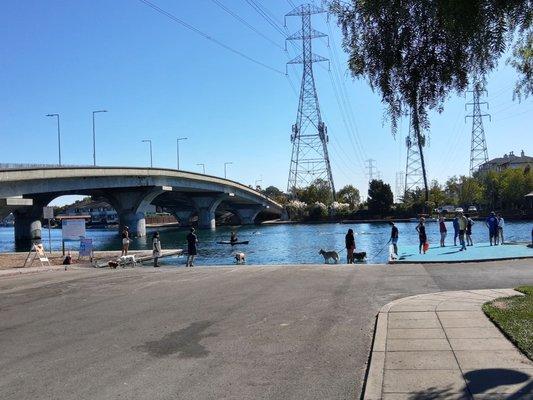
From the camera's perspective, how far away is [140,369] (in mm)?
7703

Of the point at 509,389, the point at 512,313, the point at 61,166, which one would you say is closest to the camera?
the point at 509,389

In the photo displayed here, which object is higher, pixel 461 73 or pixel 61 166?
pixel 61 166

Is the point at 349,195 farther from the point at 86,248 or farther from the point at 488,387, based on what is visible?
the point at 488,387

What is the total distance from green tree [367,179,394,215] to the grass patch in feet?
373

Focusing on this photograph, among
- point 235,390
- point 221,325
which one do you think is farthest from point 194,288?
point 235,390

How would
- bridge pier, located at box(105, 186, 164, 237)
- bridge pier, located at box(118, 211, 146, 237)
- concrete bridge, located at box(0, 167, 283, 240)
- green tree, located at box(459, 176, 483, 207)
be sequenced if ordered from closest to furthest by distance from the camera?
concrete bridge, located at box(0, 167, 283, 240) < bridge pier, located at box(105, 186, 164, 237) < bridge pier, located at box(118, 211, 146, 237) < green tree, located at box(459, 176, 483, 207)

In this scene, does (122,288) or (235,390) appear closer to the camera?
(235,390)

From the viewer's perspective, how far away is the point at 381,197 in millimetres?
123812

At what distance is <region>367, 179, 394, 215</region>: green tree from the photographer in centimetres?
12356

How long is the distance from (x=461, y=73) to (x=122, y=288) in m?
13.2

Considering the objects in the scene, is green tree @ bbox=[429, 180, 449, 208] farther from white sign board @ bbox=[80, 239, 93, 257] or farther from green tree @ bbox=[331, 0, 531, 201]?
green tree @ bbox=[331, 0, 531, 201]

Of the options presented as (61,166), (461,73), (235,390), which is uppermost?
(61,166)

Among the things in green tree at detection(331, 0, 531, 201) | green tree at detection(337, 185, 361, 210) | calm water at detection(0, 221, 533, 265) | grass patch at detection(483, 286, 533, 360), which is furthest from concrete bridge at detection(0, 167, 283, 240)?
green tree at detection(331, 0, 531, 201)

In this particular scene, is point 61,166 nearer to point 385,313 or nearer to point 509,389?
point 385,313
